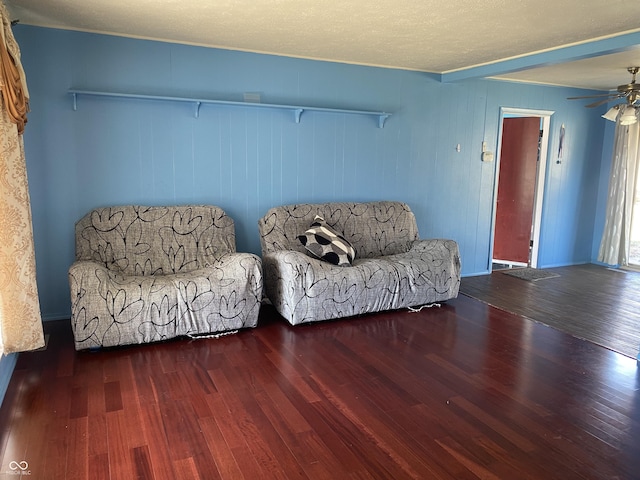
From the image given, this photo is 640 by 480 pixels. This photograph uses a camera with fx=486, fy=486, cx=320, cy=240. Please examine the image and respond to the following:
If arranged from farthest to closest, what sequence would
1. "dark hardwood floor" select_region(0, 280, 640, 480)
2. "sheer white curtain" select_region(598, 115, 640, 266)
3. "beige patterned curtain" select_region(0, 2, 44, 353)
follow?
"sheer white curtain" select_region(598, 115, 640, 266) → "beige patterned curtain" select_region(0, 2, 44, 353) → "dark hardwood floor" select_region(0, 280, 640, 480)

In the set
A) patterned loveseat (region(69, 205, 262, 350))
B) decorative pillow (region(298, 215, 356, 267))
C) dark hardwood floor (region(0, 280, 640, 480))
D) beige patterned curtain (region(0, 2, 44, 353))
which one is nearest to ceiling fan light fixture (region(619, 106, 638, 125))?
dark hardwood floor (region(0, 280, 640, 480))

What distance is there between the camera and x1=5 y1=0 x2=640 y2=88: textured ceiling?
291cm

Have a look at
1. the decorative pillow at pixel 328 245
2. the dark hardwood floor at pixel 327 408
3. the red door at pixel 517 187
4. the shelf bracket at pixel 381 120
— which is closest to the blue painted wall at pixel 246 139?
the shelf bracket at pixel 381 120

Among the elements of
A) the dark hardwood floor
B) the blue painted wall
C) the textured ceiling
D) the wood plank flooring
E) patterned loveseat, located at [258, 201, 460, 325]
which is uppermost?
the textured ceiling

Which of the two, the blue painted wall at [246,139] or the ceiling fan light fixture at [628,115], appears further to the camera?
the ceiling fan light fixture at [628,115]

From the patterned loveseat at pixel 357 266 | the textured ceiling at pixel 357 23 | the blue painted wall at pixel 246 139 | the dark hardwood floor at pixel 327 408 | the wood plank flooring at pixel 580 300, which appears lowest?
the dark hardwood floor at pixel 327 408

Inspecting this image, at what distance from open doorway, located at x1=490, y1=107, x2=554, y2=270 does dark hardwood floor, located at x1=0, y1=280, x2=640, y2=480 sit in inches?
107

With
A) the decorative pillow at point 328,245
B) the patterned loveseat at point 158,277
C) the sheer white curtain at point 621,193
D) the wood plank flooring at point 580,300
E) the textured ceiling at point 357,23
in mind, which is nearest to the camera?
the textured ceiling at point 357,23

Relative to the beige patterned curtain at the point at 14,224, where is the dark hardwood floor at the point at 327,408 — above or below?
below

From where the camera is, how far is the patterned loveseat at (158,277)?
3.15m

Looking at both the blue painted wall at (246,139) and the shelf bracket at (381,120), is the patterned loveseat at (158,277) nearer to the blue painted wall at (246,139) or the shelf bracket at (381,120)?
the blue painted wall at (246,139)

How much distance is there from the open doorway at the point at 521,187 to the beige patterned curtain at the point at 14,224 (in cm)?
478

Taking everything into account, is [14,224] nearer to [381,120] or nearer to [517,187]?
[381,120]

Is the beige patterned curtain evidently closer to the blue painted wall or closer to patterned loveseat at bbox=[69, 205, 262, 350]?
patterned loveseat at bbox=[69, 205, 262, 350]
